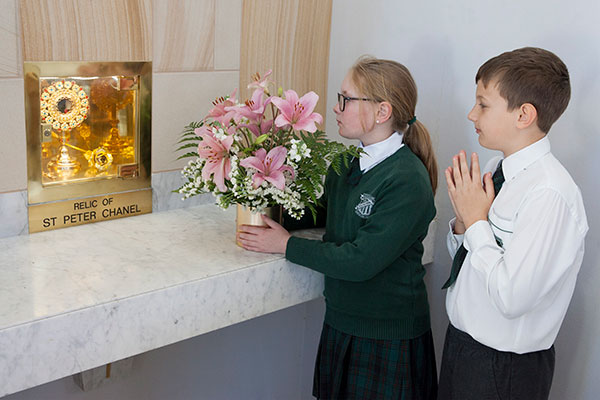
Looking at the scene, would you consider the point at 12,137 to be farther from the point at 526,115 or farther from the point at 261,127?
the point at 526,115

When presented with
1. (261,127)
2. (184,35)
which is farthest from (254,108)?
(184,35)

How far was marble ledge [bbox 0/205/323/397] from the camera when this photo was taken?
1303 mm

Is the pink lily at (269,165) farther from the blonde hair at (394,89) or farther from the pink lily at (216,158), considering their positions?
the blonde hair at (394,89)

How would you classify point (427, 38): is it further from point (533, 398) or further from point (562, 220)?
point (533, 398)

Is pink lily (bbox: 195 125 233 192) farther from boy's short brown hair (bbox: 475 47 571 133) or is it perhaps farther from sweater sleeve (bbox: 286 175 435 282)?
boy's short brown hair (bbox: 475 47 571 133)

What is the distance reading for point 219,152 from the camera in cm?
151

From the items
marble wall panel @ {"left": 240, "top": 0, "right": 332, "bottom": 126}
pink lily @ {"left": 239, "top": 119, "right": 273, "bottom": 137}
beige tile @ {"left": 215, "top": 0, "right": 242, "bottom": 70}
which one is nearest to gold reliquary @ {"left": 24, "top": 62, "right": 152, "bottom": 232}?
beige tile @ {"left": 215, "top": 0, "right": 242, "bottom": 70}

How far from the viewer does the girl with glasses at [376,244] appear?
4.99 ft

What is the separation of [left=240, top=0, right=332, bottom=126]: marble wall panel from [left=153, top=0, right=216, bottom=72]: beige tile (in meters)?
0.13

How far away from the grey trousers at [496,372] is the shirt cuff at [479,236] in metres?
0.23

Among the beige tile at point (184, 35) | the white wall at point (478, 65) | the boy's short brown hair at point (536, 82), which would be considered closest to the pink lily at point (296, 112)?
the boy's short brown hair at point (536, 82)

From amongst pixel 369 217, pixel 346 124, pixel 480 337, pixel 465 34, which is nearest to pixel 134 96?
pixel 346 124

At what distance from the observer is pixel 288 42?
2.15 meters

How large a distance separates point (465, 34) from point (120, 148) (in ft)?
3.30
